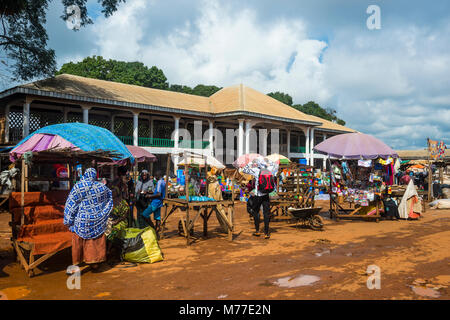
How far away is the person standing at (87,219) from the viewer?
520cm

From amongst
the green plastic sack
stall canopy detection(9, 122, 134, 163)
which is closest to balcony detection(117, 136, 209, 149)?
stall canopy detection(9, 122, 134, 163)

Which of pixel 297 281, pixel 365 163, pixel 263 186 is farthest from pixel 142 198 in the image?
pixel 365 163

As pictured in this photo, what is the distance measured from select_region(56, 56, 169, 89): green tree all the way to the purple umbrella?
1220 inches

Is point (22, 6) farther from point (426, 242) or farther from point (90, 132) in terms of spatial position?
point (426, 242)

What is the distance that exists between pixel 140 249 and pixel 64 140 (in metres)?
2.30

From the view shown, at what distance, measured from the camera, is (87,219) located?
5.25 m

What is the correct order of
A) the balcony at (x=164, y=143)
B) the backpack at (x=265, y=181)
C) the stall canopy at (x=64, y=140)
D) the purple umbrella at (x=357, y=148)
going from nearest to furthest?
the stall canopy at (x=64, y=140), the backpack at (x=265, y=181), the purple umbrella at (x=357, y=148), the balcony at (x=164, y=143)

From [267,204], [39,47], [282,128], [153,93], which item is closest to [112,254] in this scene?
[267,204]

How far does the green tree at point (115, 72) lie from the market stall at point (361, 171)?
102 ft

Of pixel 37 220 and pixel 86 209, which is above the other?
pixel 86 209

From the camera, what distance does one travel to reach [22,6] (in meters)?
11.4

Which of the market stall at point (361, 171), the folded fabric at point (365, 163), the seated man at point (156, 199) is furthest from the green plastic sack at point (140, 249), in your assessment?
the folded fabric at point (365, 163)
